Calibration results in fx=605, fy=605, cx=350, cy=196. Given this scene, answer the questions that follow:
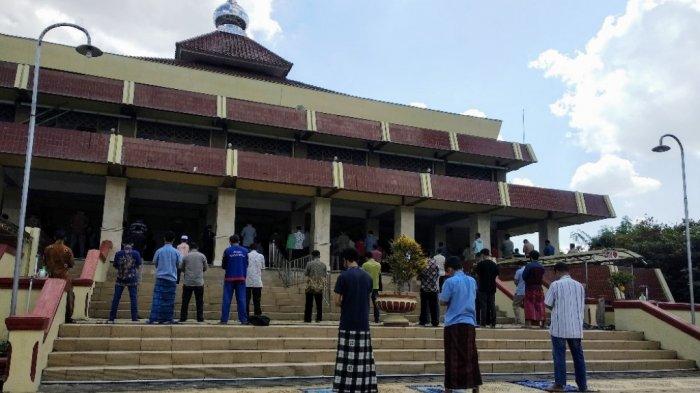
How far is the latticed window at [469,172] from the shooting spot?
28.1 meters

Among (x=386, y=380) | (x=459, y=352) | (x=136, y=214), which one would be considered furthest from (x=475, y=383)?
(x=136, y=214)

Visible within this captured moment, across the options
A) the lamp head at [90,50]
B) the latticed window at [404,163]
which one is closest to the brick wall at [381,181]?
the latticed window at [404,163]

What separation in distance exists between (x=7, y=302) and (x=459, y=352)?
673 cm

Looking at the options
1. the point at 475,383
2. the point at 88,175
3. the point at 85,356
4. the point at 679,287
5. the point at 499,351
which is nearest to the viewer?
the point at 475,383

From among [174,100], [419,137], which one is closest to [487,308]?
[419,137]

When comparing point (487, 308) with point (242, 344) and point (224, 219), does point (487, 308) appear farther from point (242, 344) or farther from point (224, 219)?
point (224, 219)

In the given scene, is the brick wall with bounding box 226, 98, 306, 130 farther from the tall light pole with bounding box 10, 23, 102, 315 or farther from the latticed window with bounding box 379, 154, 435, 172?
the tall light pole with bounding box 10, 23, 102, 315

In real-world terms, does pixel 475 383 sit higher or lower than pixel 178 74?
lower

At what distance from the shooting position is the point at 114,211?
20641mm

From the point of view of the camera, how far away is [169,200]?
82.5ft

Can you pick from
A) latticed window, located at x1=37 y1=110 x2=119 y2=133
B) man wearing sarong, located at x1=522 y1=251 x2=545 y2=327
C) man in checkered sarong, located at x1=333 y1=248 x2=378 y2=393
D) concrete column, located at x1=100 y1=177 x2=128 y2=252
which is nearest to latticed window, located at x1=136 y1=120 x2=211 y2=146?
latticed window, located at x1=37 y1=110 x2=119 y2=133

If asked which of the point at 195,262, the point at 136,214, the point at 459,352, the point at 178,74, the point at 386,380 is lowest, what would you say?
the point at 386,380

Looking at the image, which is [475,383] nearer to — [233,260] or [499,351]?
[499,351]

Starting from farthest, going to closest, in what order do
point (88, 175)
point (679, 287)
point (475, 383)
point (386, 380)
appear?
point (679, 287) < point (88, 175) < point (386, 380) < point (475, 383)
